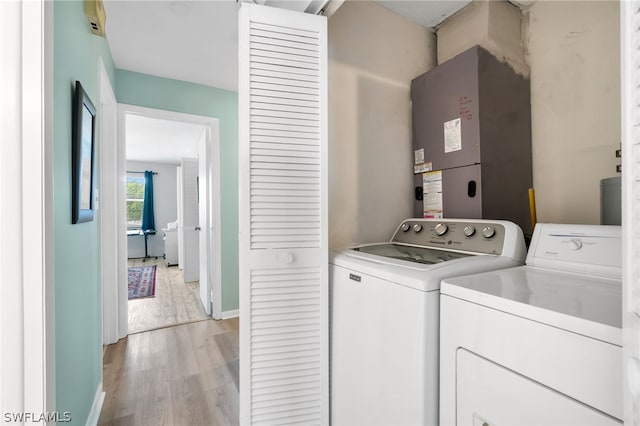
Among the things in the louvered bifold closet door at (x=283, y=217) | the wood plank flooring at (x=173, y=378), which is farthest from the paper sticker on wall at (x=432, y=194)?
the wood plank flooring at (x=173, y=378)

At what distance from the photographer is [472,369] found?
2.58 ft

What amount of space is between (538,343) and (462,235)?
0.78m

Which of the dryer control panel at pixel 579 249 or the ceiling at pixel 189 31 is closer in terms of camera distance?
the dryer control panel at pixel 579 249

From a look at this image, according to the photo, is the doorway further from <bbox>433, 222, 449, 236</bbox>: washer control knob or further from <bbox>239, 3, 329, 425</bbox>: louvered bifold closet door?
<bbox>433, 222, 449, 236</bbox>: washer control knob

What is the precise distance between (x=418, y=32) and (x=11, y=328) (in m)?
2.36

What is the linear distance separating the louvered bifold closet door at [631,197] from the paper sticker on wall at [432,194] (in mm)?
1264

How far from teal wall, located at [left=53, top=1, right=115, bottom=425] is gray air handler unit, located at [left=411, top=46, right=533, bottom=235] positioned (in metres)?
1.71

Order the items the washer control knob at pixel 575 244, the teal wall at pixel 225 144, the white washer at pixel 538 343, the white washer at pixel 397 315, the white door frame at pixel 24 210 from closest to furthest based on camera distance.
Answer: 1. the white washer at pixel 538 343
2. the white door frame at pixel 24 210
3. the white washer at pixel 397 315
4. the washer control knob at pixel 575 244
5. the teal wall at pixel 225 144

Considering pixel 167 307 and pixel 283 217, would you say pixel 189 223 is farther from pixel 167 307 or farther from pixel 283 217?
pixel 283 217

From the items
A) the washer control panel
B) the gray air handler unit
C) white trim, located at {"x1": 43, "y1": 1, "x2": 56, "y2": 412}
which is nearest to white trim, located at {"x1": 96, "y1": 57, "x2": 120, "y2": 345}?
white trim, located at {"x1": 43, "y1": 1, "x2": 56, "y2": 412}

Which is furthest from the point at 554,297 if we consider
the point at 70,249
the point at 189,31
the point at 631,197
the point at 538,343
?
the point at 189,31

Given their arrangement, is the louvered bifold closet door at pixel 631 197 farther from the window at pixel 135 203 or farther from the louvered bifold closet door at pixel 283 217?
the window at pixel 135 203

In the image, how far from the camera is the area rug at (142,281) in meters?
3.82

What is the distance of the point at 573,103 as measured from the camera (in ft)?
4.82
